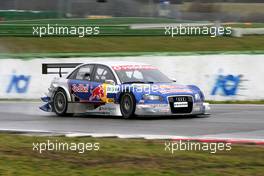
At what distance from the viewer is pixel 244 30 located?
1537 inches

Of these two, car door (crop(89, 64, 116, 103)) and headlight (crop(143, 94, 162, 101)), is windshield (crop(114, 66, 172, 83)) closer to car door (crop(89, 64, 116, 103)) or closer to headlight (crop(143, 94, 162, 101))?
car door (crop(89, 64, 116, 103))

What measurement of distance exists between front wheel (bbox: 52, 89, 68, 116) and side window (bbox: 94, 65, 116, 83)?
0.90m

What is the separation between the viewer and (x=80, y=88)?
16.2 m

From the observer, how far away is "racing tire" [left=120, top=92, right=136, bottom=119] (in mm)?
14955

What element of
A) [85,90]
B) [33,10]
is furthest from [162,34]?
[85,90]

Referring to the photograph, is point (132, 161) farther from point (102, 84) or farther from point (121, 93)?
point (102, 84)

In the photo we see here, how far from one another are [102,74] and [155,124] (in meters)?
2.46

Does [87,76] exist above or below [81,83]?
above

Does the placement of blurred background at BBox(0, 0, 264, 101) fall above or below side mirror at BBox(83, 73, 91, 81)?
above

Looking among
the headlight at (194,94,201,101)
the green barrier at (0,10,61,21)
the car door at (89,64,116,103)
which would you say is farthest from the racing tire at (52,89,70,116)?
the green barrier at (0,10,61,21)

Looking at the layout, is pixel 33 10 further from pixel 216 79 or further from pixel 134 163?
pixel 134 163

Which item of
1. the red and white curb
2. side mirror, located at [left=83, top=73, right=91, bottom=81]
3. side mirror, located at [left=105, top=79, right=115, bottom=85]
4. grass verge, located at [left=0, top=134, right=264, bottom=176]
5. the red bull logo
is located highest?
side mirror, located at [left=83, top=73, right=91, bottom=81]

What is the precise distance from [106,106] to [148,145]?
5.04 m

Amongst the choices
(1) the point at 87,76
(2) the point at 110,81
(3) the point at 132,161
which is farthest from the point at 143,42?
(3) the point at 132,161
